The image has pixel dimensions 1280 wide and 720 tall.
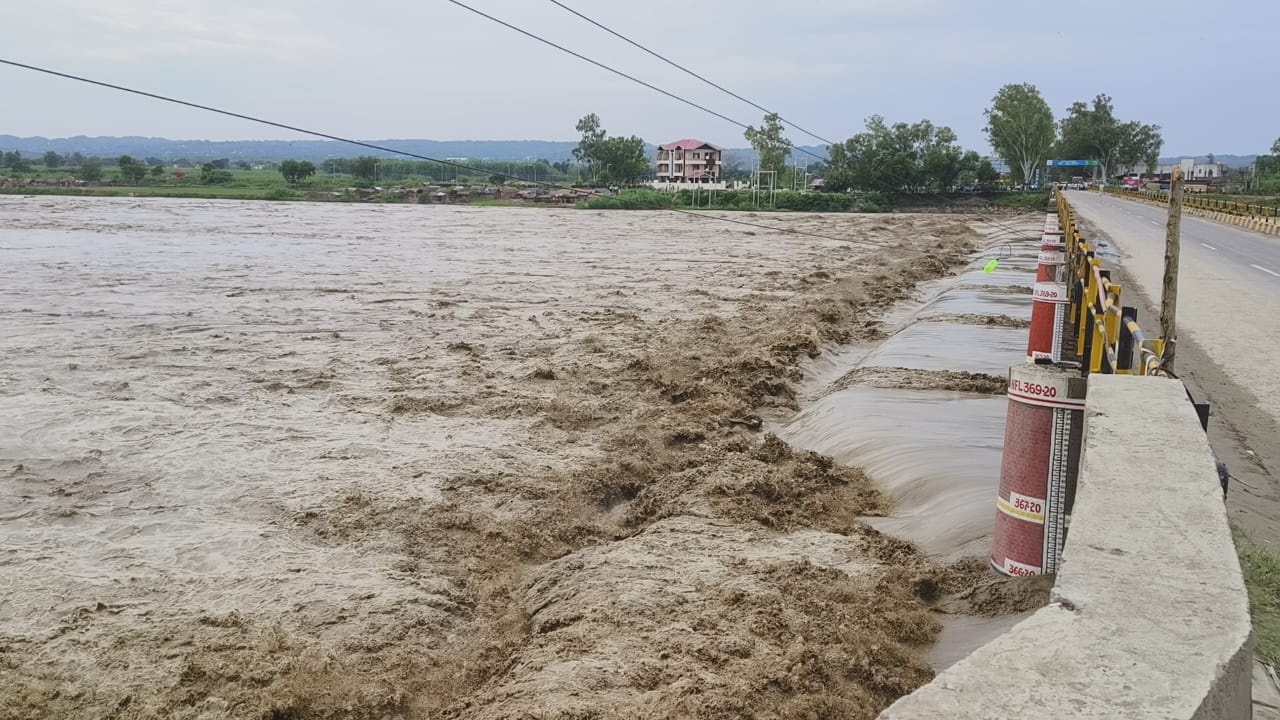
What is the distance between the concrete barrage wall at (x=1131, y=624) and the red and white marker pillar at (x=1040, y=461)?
0.66 metres

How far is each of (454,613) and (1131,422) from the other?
321 centimetres

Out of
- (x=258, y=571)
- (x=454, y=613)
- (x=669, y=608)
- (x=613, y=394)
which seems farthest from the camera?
(x=613, y=394)

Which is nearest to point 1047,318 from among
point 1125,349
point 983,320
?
point 1125,349

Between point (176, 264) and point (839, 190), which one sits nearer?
point (176, 264)

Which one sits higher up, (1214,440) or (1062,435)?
(1062,435)

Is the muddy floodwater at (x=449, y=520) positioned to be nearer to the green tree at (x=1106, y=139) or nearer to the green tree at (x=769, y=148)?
the green tree at (x=769, y=148)

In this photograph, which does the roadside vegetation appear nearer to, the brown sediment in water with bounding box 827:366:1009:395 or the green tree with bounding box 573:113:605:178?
the brown sediment in water with bounding box 827:366:1009:395

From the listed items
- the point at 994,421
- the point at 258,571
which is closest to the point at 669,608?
the point at 258,571

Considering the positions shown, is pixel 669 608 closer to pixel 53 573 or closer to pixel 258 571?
pixel 258 571

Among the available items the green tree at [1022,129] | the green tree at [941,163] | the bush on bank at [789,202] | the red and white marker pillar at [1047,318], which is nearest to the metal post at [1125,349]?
the red and white marker pillar at [1047,318]

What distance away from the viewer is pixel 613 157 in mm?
109875

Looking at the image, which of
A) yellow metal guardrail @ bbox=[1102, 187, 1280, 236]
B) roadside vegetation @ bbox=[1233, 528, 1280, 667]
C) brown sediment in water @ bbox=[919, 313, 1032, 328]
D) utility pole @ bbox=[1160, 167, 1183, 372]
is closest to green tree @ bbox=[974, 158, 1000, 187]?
yellow metal guardrail @ bbox=[1102, 187, 1280, 236]

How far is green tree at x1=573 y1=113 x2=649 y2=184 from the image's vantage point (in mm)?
109875

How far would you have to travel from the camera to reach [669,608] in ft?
15.1
